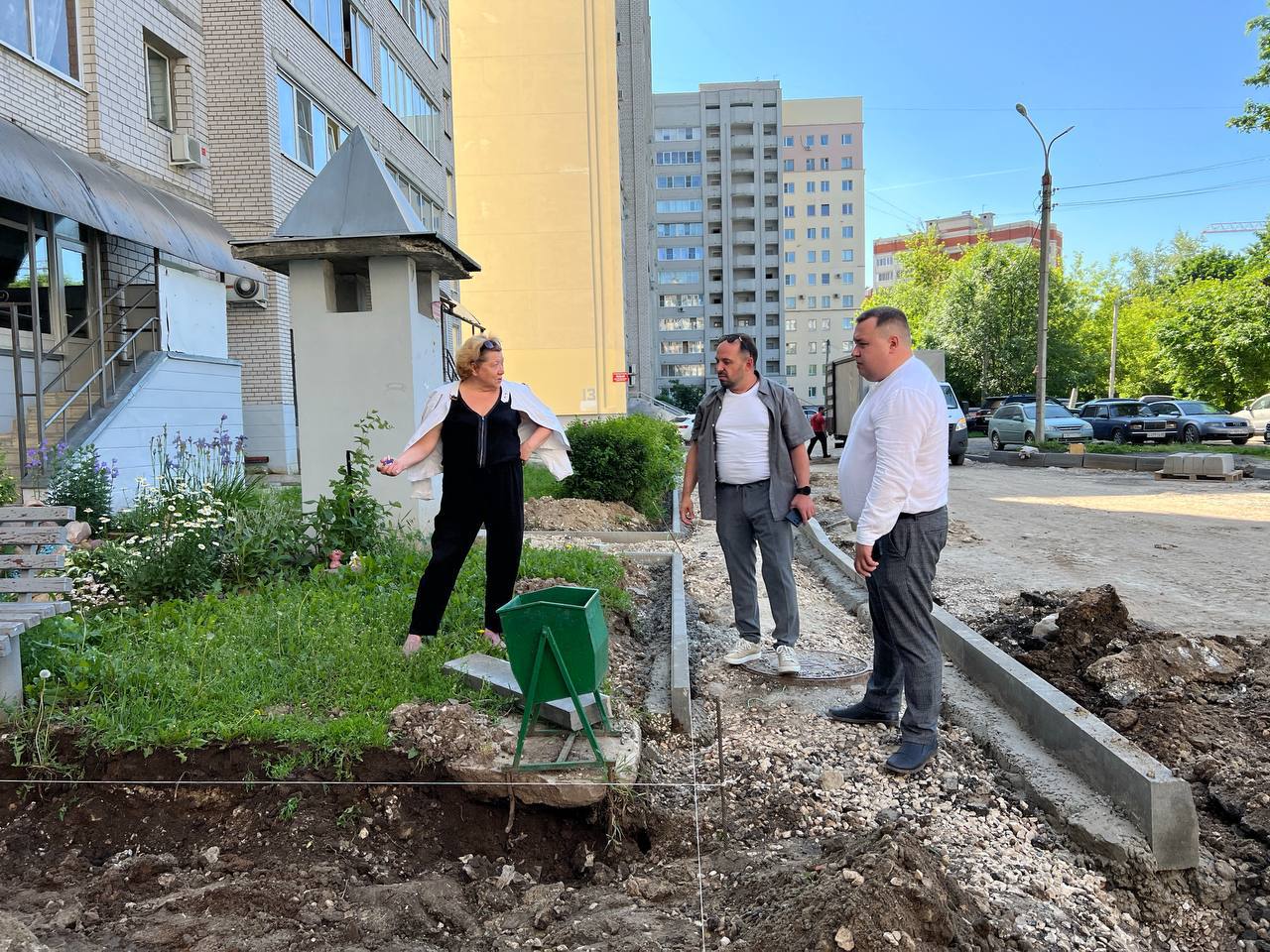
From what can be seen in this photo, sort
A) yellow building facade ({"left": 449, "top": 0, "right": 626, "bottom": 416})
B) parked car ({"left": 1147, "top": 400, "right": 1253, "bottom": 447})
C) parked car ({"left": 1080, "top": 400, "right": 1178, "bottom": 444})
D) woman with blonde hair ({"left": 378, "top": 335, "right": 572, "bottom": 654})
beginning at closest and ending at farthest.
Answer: woman with blonde hair ({"left": 378, "top": 335, "right": 572, "bottom": 654}), parked car ({"left": 1147, "top": 400, "right": 1253, "bottom": 447}), parked car ({"left": 1080, "top": 400, "right": 1178, "bottom": 444}), yellow building facade ({"left": 449, "top": 0, "right": 626, "bottom": 416})

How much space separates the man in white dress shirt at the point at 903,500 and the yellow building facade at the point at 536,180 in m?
32.9

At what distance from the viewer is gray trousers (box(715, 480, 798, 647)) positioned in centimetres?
534

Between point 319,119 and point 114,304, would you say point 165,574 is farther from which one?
point 319,119

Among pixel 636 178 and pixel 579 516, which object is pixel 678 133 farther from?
pixel 579 516

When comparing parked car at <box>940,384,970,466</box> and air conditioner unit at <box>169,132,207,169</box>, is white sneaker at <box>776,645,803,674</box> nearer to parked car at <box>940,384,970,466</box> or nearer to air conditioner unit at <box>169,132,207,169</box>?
air conditioner unit at <box>169,132,207,169</box>

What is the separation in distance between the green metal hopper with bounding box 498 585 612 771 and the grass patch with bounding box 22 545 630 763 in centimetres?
71

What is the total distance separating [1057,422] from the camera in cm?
2995

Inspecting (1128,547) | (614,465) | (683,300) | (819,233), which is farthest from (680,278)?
(1128,547)

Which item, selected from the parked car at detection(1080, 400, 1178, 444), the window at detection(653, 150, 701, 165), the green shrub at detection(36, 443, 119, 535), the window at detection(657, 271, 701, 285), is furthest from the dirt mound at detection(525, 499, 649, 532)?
the window at detection(653, 150, 701, 165)

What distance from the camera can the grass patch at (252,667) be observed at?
12.8 feet

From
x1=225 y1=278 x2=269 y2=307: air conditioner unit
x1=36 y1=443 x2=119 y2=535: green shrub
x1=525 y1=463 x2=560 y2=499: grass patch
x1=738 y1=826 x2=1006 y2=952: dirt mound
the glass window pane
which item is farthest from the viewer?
x1=225 y1=278 x2=269 y2=307: air conditioner unit

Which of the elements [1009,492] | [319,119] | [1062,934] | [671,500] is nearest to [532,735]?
[1062,934]

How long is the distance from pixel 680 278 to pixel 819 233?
73.6 ft

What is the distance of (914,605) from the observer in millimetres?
4062
